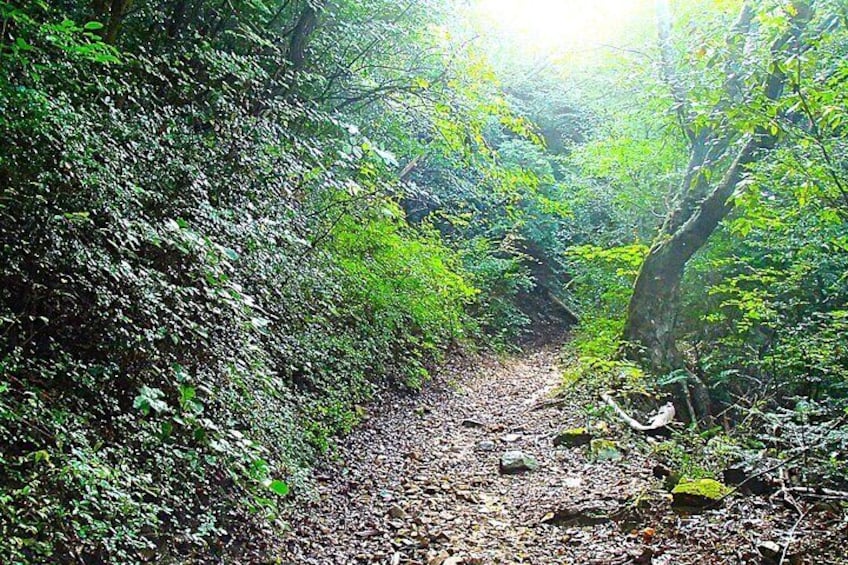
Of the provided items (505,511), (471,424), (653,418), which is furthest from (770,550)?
(471,424)

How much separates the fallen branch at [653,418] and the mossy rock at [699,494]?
2.13 meters

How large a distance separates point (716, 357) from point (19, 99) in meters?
7.91

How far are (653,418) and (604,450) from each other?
124cm

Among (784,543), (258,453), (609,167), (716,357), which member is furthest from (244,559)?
(609,167)

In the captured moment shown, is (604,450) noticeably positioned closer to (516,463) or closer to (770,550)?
(516,463)

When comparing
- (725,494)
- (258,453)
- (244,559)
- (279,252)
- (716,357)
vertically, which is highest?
(716,357)

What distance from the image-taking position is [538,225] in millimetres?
17172

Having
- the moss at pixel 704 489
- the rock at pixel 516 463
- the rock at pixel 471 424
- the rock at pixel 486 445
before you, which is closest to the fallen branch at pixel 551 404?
the rock at pixel 471 424

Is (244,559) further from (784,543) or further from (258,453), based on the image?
(784,543)

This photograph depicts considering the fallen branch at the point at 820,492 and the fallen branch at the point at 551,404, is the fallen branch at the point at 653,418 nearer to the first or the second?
the fallen branch at the point at 551,404

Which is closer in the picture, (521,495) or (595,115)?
(521,495)

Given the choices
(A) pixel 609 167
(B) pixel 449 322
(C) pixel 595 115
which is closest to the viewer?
(B) pixel 449 322

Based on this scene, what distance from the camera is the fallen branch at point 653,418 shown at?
6176 millimetres

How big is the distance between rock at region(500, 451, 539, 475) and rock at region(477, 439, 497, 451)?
19.8 inches
